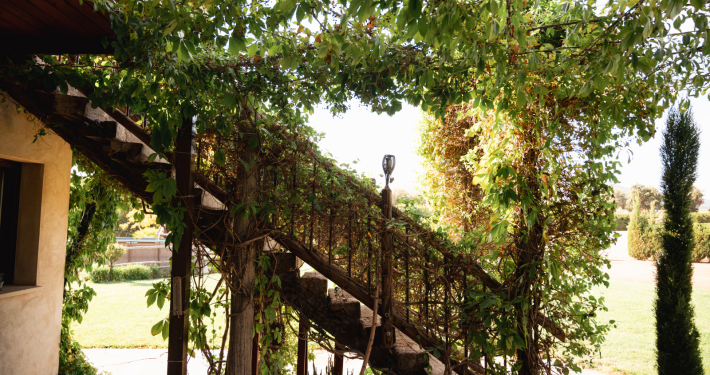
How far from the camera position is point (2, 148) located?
9.81ft

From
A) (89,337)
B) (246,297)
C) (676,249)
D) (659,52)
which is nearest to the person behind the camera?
(659,52)

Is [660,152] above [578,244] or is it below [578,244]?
above

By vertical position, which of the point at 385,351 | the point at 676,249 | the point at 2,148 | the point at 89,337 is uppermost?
the point at 2,148

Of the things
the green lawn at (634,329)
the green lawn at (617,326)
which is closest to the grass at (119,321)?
the green lawn at (617,326)

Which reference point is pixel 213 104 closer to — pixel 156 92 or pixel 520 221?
pixel 156 92

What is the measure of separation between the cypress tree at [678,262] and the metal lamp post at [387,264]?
3.82 meters

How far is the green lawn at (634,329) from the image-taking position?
562cm

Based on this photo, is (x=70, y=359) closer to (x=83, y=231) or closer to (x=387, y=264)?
(x=83, y=231)

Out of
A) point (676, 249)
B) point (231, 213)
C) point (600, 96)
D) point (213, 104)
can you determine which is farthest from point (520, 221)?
point (676, 249)

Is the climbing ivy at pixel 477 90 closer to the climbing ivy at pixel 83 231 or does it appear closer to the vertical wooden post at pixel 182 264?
the vertical wooden post at pixel 182 264

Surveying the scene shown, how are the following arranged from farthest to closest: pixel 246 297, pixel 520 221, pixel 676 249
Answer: pixel 676 249 < pixel 246 297 < pixel 520 221

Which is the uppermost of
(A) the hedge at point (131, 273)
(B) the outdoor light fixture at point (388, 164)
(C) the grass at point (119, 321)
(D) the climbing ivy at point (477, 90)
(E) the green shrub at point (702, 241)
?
(D) the climbing ivy at point (477, 90)

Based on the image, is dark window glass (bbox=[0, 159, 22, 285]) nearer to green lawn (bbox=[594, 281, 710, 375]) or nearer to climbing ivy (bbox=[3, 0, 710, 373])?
climbing ivy (bbox=[3, 0, 710, 373])

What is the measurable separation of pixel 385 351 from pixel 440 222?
9.29ft
